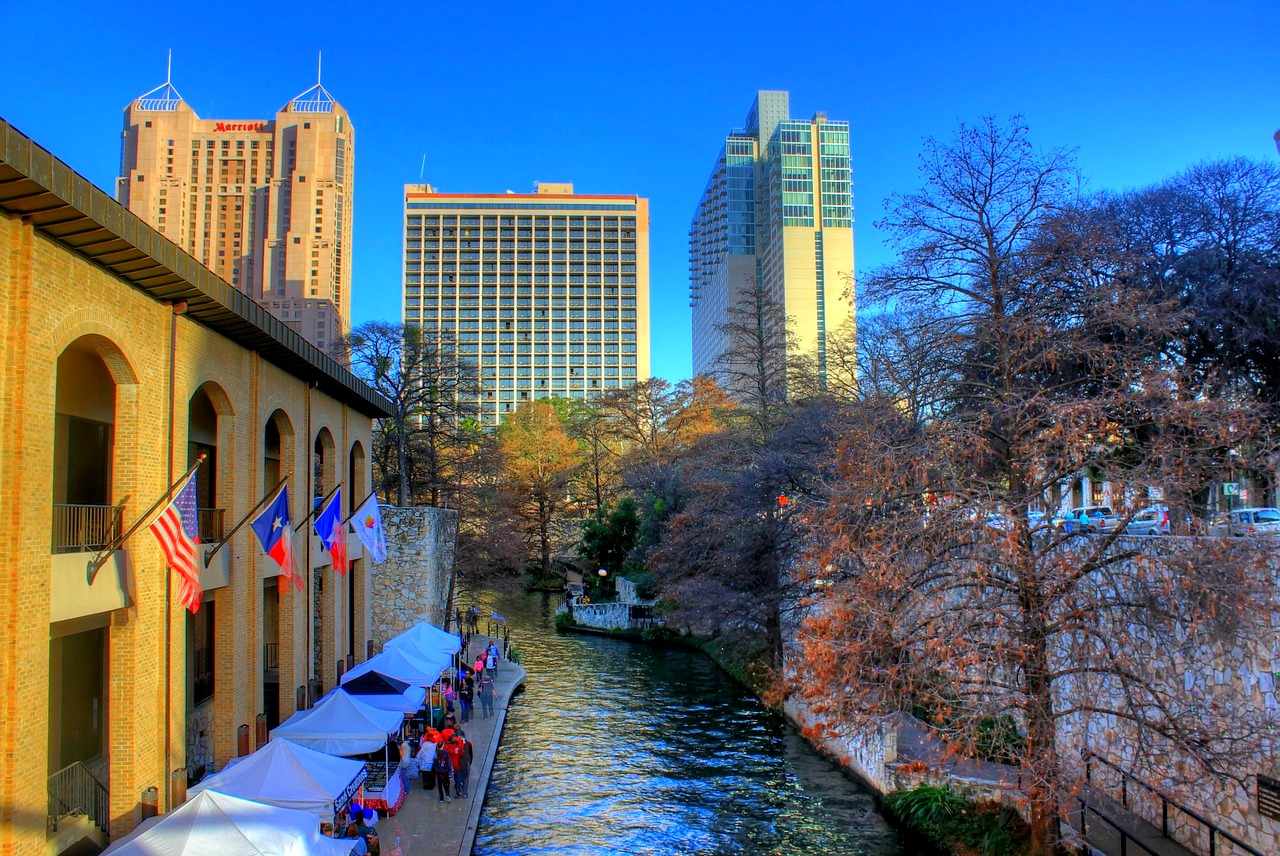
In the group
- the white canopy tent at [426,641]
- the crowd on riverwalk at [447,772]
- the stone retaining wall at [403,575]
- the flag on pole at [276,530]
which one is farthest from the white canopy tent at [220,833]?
the stone retaining wall at [403,575]

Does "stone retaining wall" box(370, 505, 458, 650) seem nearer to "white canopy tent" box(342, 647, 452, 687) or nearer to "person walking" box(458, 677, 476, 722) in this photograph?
"person walking" box(458, 677, 476, 722)

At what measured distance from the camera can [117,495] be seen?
11.4m

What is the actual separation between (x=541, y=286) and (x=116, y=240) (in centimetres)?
11862

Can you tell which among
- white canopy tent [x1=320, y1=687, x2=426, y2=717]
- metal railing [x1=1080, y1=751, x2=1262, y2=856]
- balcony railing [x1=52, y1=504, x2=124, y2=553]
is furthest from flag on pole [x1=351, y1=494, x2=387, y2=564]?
metal railing [x1=1080, y1=751, x2=1262, y2=856]

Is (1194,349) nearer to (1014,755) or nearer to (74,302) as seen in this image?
(1014,755)

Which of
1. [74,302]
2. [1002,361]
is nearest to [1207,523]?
[1002,361]

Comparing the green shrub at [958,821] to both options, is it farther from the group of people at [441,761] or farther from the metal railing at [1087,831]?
the group of people at [441,761]

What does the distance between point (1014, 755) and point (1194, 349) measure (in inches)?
538

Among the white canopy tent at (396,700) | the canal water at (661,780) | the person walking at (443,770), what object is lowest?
the canal water at (661,780)

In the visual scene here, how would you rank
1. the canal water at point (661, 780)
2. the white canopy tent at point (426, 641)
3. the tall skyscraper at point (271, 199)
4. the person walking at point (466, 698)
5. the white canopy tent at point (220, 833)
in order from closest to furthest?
the white canopy tent at point (220, 833) → the canal water at point (661, 780) → the white canopy tent at point (426, 641) → the person walking at point (466, 698) → the tall skyscraper at point (271, 199)

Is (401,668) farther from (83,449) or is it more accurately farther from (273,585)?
(83,449)

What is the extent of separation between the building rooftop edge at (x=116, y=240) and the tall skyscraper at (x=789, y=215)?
7961cm

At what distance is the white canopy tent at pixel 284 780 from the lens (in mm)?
11883

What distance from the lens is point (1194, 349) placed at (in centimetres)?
1972
